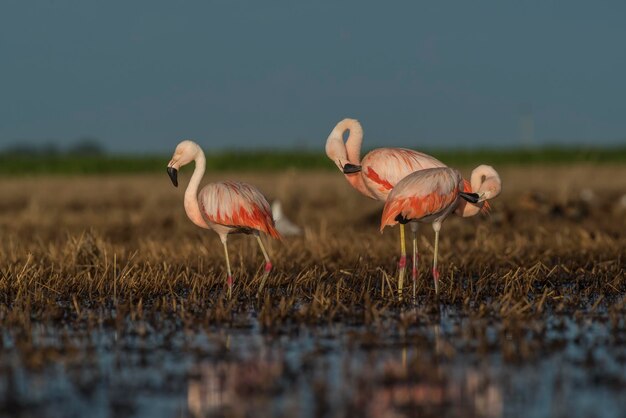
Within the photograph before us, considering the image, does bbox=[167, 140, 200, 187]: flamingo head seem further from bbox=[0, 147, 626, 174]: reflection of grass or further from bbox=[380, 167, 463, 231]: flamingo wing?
bbox=[0, 147, 626, 174]: reflection of grass

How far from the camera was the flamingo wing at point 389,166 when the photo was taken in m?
9.05

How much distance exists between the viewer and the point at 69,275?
354 inches

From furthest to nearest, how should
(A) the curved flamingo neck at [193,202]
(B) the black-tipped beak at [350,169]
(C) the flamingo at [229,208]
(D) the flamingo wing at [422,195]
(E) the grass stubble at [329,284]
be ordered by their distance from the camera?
(B) the black-tipped beak at [350,169]
(A) the curved flamingo neck at [193,202]
(C) the flamingo at [229,208]
(D) the flamingo wing at [422,195]
(E) the grass stubble at [329,284]

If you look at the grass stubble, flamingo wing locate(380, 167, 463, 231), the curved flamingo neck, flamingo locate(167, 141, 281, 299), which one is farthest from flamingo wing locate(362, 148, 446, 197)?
the curved flamingo neck

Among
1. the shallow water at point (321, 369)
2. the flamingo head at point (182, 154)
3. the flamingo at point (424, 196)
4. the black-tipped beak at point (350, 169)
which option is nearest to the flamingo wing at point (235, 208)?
the flamingo head at point (182, 154)

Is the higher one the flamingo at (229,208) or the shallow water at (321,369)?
the flamingo at (229,208)

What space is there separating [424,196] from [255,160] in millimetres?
33116

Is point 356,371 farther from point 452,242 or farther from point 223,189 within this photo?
point 452,242

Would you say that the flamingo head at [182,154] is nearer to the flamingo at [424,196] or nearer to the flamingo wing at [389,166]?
the flamingo wing at [389,166]

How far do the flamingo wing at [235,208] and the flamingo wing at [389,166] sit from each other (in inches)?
36.9

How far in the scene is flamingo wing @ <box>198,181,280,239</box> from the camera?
8844mm

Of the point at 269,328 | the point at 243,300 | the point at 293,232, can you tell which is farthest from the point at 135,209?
the point at 269,328

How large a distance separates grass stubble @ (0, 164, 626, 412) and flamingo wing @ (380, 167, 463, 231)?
0.59 meters

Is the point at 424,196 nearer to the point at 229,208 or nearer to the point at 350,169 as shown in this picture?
the point at 350,169
